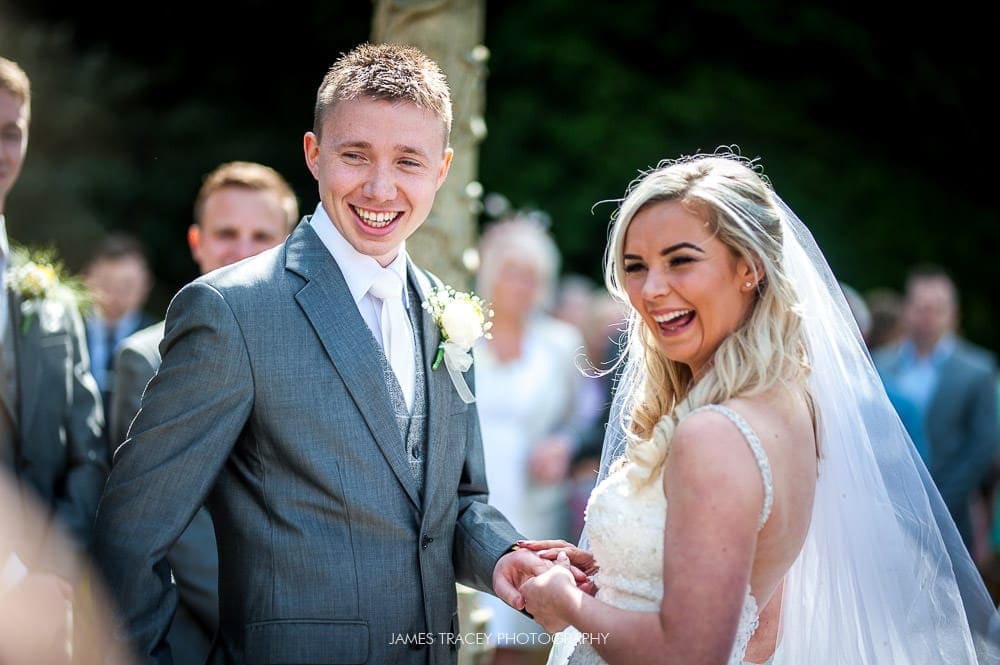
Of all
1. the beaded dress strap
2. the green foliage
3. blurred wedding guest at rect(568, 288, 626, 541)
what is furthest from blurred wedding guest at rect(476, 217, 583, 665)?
the green foliage

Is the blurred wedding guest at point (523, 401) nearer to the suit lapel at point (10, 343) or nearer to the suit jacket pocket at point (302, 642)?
the suit lapel at point (10, 343)

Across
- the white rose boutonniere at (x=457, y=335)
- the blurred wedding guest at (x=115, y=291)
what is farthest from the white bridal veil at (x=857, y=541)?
the blurred wedding guest at (x=115, y=291)

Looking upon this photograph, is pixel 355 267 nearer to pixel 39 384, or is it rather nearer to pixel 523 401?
pixel 39 384

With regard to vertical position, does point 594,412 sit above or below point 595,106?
below

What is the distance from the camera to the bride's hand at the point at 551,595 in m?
2.93

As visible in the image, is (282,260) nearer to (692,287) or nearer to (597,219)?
(692,287)

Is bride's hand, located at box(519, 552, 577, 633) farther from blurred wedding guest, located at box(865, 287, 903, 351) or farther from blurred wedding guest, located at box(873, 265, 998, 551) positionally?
blurred wedding guest, located at box(865, 287, 903, 351)

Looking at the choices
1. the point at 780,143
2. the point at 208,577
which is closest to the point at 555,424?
the point at 208,577

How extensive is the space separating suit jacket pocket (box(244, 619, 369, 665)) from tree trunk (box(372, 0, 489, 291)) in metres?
1.53

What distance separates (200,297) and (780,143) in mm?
9579

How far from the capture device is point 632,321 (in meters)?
3.34

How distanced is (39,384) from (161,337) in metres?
0.46

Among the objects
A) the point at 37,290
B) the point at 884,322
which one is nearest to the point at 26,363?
the point at 37,290

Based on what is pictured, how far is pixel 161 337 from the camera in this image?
4.02 meters
